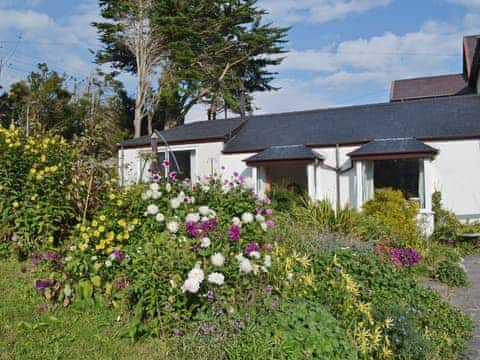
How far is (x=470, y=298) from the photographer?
5.31m

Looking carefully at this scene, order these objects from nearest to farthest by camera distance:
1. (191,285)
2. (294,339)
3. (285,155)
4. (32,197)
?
(294,339) → (191,285) → (32,197) → (285,155)

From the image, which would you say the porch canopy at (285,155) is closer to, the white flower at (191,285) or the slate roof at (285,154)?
the slate roof at (285,154)

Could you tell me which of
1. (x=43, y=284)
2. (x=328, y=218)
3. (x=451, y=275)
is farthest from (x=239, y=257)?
(x=328, y=218)

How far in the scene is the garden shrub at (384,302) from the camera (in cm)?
317

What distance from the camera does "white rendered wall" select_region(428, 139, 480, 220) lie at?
37.3ft

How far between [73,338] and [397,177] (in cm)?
1070

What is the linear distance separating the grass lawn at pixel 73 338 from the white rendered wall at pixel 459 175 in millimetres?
10443

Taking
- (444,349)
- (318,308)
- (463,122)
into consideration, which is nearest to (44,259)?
(318,308)

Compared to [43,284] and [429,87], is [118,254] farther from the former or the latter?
[429,87]

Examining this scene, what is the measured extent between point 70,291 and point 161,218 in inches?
44.9

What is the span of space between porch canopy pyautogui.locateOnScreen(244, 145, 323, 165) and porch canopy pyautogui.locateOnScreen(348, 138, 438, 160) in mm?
1268

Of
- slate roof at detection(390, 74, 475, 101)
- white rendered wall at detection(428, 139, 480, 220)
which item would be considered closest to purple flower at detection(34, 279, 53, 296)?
white rendered wall at detection(428, 139, 480, 220)

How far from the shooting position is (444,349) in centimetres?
330

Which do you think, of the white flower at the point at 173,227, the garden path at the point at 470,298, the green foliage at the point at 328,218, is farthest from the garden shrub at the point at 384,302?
the green foliage at the point at 328,218
